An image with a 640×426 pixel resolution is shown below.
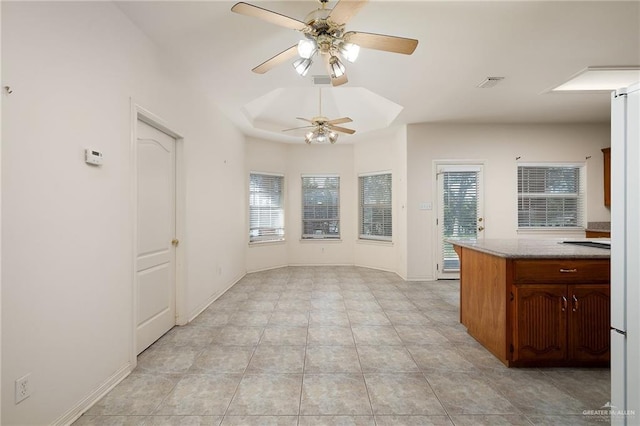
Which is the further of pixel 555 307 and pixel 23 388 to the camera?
pixel 555 307

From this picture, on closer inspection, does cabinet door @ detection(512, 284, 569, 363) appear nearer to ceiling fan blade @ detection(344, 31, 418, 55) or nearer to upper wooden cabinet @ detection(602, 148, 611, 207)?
ceiling fan blade @ detection(344, 31, 418, 55)

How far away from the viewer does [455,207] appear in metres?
5.33

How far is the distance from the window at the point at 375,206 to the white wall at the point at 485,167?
88 centimetres

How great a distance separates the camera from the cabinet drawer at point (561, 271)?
2.25m

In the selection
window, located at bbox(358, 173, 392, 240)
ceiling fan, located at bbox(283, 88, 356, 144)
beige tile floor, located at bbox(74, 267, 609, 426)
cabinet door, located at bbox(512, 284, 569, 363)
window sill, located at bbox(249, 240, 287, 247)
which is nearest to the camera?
beige tile floor, located at bbox(74, 267, 609, 426)

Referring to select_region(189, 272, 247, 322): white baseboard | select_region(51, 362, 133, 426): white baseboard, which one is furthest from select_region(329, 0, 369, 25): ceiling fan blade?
select_region(189, 272, 247, 322): white baseboard

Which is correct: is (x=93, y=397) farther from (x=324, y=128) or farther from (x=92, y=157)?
(x=324, y=128)

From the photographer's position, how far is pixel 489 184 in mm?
5301

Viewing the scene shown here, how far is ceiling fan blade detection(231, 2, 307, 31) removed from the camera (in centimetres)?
168

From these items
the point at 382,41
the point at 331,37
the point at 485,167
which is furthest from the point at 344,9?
the point at 485,167

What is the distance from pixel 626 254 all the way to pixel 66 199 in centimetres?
293

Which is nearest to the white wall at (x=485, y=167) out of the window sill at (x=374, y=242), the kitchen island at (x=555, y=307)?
the window sill at (x=374, y=242)

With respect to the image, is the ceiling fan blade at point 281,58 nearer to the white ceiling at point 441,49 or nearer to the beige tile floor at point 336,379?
the white ceiling at point 441,49

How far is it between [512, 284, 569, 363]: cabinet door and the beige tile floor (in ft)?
0.53
